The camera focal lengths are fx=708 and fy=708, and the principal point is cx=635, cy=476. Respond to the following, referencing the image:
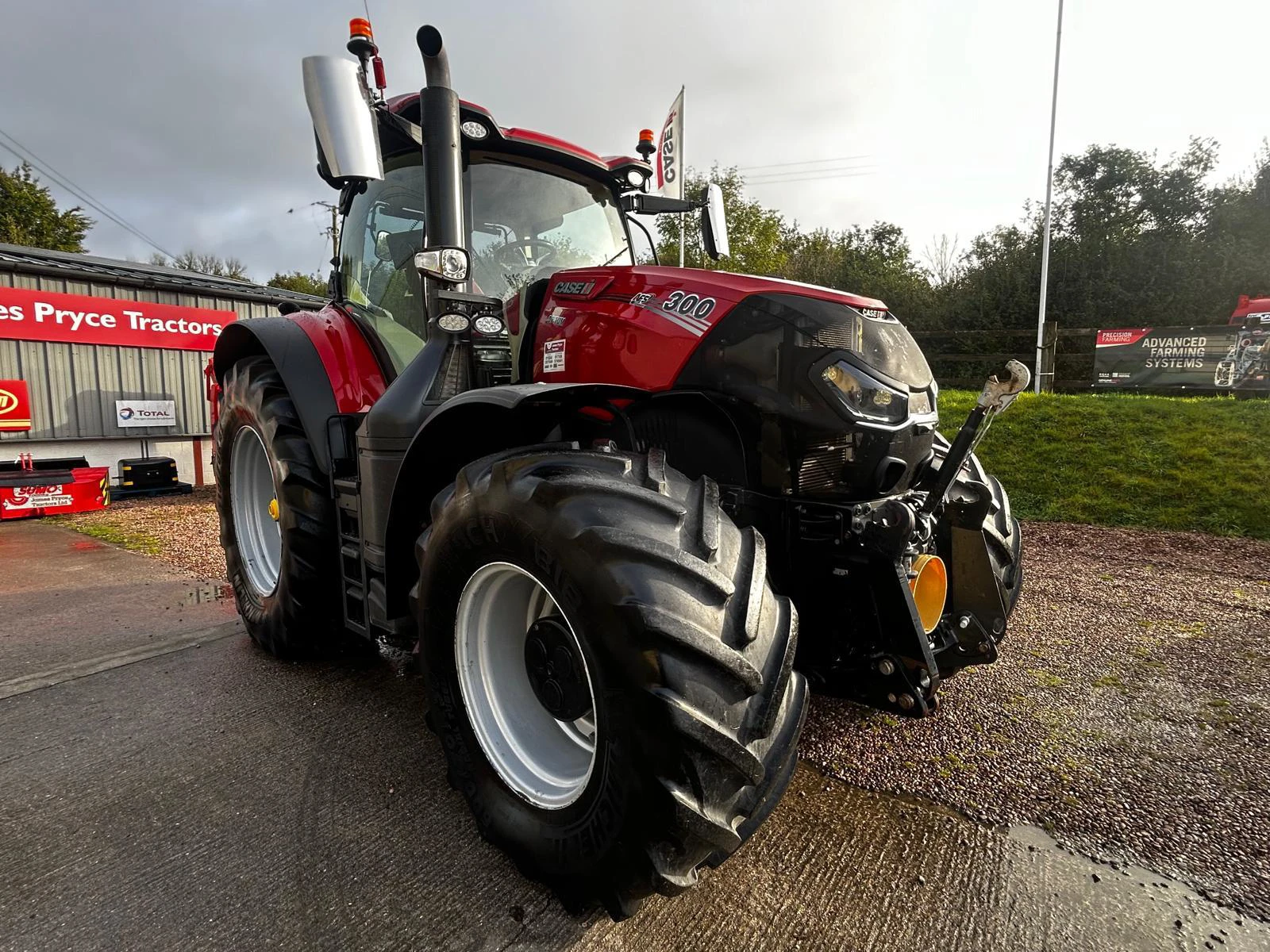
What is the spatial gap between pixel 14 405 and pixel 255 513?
741 cm

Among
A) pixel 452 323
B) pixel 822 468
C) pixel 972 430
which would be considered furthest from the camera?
pixel 452 323

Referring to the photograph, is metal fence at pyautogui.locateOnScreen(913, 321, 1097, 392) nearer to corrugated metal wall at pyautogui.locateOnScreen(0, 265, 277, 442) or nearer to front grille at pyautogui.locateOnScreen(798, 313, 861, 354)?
front grille at pyautogui.locateOnScreen(798, 313, 861, 354)

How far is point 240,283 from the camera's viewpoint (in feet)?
38.0

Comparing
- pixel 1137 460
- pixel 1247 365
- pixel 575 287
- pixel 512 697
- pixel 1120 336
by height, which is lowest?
pixel 512 697

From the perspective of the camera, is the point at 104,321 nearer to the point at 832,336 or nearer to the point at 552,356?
the point at 552,356

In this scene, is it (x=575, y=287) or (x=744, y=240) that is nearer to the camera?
(x=575, y=287)

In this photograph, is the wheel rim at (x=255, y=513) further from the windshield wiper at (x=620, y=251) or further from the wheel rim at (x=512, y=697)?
the wheel rim at (x=512, y=697)

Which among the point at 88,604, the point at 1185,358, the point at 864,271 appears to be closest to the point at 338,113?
the point at 88,604

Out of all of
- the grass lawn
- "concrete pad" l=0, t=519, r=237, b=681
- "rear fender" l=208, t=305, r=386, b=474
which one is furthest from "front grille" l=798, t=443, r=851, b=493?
the grass lawn

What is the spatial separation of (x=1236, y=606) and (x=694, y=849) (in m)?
4.31

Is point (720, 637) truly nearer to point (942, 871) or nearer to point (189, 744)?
point (942, 871)

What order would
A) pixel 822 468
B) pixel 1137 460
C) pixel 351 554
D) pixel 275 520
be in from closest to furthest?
pixel 822 468
pixel 351 554
pixel 275 520
pixel 1137 460

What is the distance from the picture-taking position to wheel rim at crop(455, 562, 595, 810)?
189 cm

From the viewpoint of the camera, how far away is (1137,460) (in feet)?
24.7
